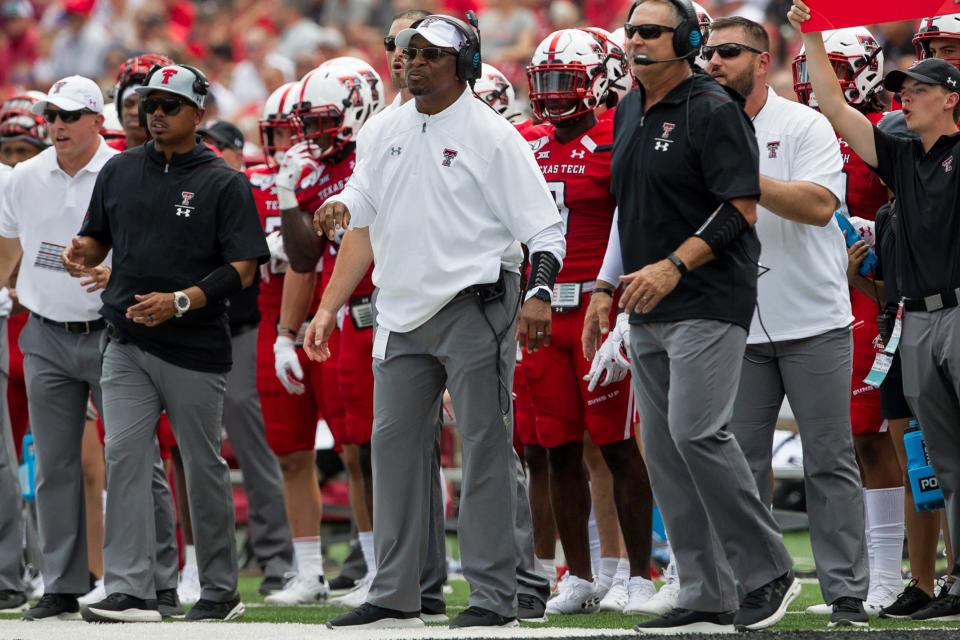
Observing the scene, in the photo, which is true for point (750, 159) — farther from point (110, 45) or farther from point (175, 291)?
point (110, 45)

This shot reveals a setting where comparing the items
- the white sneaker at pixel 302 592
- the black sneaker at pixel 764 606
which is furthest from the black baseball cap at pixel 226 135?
the black sneaker at pixel 764 606

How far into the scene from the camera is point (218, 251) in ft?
25.8

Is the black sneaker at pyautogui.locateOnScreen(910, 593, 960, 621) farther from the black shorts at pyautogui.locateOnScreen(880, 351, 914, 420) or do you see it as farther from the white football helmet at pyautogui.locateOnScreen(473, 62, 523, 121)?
the white football helmet at pyautogui.locateOnScreen(473, 62, 523, 121)

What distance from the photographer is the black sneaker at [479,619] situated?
21.5 ft

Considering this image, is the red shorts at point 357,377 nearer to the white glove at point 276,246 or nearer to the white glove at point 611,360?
the white glove at point 276,246

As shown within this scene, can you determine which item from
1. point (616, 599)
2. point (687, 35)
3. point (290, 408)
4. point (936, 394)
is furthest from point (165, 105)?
point (936, 394)

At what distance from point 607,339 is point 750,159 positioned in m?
1.56

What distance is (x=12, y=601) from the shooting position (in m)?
8.59

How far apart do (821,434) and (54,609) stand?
3.61 metres

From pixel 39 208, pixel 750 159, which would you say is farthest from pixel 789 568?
pixel 39 208

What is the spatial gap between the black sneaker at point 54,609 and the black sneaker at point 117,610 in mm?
378

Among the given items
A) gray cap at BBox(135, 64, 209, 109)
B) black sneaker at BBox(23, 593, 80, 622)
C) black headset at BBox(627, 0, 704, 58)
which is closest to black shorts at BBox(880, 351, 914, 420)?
black headset at BBox(627, 0, 704, 58)

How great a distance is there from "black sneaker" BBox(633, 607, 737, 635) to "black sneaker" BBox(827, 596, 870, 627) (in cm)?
60

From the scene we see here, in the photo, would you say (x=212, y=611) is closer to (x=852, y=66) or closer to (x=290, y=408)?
(x=290, y=408)
